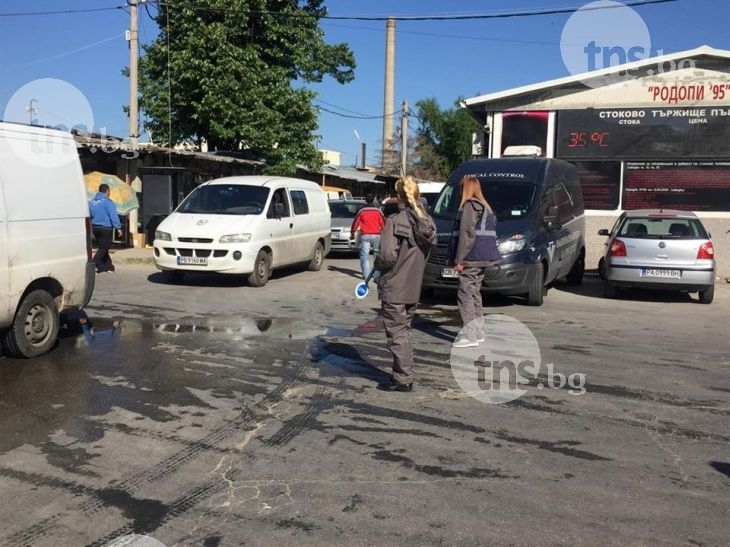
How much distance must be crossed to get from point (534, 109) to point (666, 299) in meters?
6.74

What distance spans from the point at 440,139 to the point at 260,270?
2207 inches

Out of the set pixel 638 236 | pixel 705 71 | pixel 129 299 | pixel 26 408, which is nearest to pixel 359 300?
pixel 129 299

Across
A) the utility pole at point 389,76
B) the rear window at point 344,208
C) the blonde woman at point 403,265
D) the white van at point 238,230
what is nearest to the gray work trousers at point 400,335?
the blonde woman at point 403,265

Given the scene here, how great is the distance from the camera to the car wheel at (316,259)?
1539 cm

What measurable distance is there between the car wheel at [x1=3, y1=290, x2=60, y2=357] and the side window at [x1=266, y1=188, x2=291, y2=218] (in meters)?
6.22

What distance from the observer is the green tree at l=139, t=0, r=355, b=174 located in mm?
23172

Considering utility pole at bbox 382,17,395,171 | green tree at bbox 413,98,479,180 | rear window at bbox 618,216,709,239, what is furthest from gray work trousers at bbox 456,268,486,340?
green tree at bbox 413,98,479,180

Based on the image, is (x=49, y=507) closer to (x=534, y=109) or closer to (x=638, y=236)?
(x=638, y=236)

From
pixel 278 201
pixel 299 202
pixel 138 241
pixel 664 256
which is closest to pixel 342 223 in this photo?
pixel 299 202

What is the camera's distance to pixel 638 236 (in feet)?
38.7

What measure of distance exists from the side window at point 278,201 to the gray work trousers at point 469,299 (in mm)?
6006

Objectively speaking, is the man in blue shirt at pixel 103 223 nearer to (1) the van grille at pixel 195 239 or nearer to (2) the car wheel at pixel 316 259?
(1) the van grille at pixel 195 239

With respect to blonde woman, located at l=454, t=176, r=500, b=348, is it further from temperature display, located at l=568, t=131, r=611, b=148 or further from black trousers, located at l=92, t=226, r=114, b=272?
temperature display, located at l=568, t=131, r=611, b=148

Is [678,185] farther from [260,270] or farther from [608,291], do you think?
[260,270]
